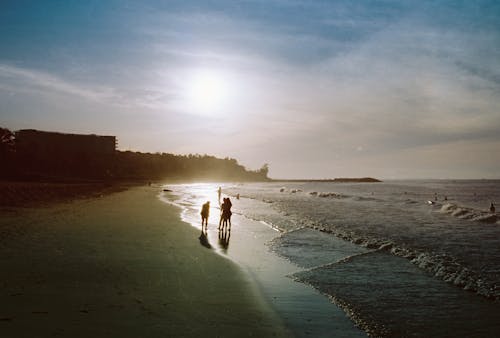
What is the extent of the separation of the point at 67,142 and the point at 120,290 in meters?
110

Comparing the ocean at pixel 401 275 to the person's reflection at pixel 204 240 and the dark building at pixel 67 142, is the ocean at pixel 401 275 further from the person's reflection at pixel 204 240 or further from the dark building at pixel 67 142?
the dark building at pixel 67 142

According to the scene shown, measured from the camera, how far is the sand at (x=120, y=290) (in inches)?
293

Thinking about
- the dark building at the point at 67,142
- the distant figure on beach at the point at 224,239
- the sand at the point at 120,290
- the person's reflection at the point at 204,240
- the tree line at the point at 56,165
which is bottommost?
the distant figure on beach at the point at 224,239

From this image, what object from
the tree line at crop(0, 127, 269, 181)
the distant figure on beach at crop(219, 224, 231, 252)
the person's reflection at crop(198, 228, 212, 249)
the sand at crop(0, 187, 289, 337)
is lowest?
the distant figure on beach at crop(219, 224, 231, 252)

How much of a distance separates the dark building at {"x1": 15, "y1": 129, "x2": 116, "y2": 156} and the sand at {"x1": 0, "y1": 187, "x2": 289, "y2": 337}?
297 ft

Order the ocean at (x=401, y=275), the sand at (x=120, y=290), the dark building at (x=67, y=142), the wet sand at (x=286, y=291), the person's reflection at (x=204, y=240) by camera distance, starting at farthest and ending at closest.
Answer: the dark building at (x=67, y=142) → the person's reflection at (x=204, y=240) → the ocean at (x=401, y=275) → the wet sand at (x=286, y=291) → the sand at (x=120, y=290)

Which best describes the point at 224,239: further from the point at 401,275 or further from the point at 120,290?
the point at 120,290

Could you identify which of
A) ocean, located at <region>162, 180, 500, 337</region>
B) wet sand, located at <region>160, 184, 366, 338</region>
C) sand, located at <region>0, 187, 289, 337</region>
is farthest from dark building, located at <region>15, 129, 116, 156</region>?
wet sand, located at <region>160, 184, 366, 338</region>

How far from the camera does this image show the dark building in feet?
322

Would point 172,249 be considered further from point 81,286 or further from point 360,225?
point 360,225

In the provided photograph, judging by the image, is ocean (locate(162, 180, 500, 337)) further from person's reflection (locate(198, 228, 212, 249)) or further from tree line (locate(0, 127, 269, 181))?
tree line (locate(0, 127, 269, 181))

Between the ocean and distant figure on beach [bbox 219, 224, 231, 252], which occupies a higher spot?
the ocean

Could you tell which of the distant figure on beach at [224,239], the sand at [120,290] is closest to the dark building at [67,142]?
the distant figure on beach at [224,239]

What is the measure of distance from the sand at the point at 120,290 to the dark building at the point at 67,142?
3567 inches
